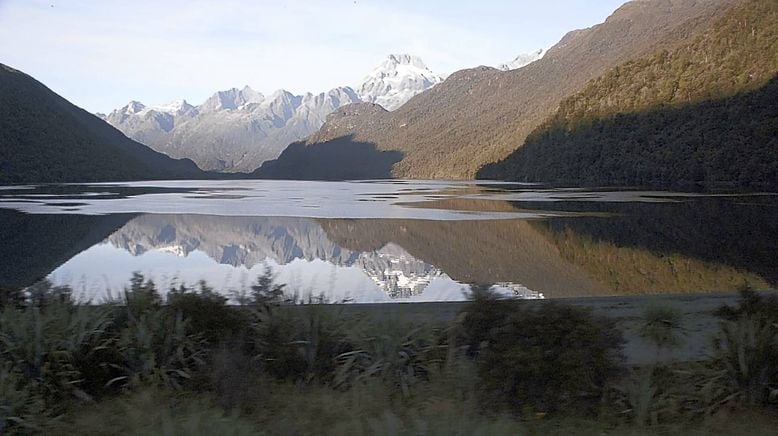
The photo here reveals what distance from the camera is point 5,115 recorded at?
123 m

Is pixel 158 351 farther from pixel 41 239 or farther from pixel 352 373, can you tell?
pixel 41 239

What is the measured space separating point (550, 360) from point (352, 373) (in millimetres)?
2025

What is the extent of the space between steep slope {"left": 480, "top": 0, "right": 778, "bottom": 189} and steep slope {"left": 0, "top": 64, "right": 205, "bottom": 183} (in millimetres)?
75975

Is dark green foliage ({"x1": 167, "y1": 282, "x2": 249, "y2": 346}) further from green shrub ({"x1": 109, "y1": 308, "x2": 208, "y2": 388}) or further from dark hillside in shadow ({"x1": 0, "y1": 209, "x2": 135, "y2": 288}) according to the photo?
dark hillside in shadow ({"x1": 0, "y1": 209, "x2": 135, "y2": 288})

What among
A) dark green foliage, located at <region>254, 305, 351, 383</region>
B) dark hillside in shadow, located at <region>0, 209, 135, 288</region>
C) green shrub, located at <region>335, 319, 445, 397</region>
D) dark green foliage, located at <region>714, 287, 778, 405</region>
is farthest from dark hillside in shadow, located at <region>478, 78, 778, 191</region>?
dark green foliage, located at <region>254, 305, 351, 383</region>

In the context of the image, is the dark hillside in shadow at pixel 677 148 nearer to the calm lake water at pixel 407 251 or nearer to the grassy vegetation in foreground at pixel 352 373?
the calm lake water at pixel 407 251

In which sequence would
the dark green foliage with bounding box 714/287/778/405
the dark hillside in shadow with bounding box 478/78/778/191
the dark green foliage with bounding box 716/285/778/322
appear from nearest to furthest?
the dark green foliage with bounding box 714/287/778/405 → the dark green foliage with bounding box 716/285/778/322 → the dark hillside in shadow with bounding box 478/78/778/191

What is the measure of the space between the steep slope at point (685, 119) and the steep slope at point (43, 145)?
2991 inches

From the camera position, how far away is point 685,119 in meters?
79.6

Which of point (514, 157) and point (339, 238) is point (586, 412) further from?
point (514, 157)

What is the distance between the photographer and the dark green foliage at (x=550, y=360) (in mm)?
6523

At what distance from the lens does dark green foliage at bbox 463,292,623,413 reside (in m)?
6.52

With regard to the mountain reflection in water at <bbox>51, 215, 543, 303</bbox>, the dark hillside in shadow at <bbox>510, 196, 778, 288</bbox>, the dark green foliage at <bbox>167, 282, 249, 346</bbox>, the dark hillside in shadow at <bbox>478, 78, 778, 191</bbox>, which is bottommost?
Result: the mountain reflection in water at <bbox>51, 215, 543, 303</bbox>

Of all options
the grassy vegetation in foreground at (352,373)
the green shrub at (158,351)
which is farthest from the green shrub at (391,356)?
the green shrub at (158,351)
